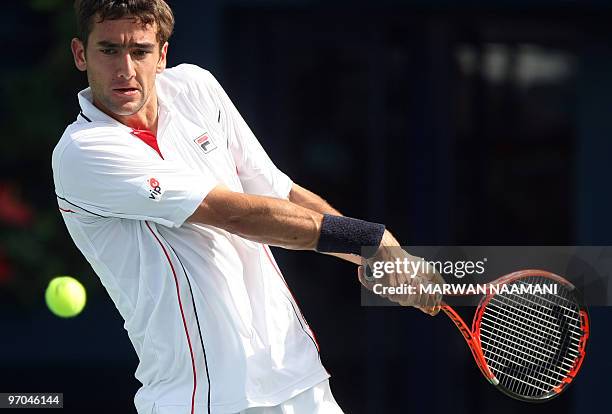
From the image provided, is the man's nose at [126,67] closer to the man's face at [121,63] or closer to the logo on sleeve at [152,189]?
the man's face at [121,63]

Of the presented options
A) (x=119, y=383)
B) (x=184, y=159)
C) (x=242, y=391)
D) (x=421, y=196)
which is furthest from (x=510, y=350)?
(x=119, y=383)

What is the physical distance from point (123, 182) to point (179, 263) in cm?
26

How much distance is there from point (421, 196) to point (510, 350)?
2241mm

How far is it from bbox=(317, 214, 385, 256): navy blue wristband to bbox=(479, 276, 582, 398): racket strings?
67 centimetres

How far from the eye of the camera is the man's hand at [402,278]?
319 centimetres

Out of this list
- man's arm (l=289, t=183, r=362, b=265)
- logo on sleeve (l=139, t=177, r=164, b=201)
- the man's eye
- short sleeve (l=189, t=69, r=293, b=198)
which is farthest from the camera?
man's arm (l=289, t=183, r=362, b=265)

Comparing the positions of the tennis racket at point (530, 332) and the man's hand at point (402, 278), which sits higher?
the man's hand at point (402, 278)

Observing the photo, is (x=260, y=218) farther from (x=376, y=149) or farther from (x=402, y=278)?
(x=376, y=149)

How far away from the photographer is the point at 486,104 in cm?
607

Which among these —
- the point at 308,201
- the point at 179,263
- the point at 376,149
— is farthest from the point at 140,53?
the point at 376,149

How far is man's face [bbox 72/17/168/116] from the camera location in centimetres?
311

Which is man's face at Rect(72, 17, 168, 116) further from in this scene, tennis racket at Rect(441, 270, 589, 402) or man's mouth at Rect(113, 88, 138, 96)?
tennis racket at Rect(441, 270, 589, 402)

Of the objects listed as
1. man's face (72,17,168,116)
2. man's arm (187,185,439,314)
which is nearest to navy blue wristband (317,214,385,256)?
man's arm (187,185,439,314)

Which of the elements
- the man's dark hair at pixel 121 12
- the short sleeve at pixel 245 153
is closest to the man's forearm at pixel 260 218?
the short sleeve at pixel 245 153
